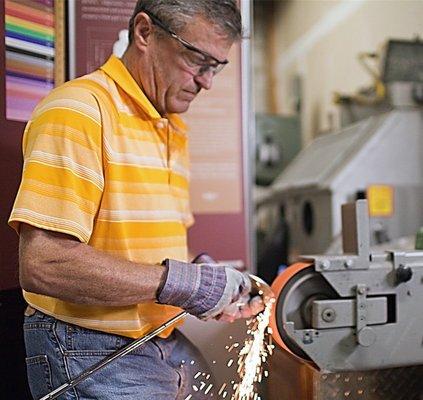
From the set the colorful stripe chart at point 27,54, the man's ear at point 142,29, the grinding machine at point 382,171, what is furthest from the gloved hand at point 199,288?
the grinding machine at point 382,171

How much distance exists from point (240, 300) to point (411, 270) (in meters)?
0.40

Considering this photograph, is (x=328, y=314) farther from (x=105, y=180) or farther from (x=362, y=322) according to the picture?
(x=105, y=180)

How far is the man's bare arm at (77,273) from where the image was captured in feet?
3.44

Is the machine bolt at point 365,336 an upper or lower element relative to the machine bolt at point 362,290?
lower

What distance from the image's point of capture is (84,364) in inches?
46.4

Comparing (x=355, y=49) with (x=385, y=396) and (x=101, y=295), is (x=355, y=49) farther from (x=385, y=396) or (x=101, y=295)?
(x=101, y=295)

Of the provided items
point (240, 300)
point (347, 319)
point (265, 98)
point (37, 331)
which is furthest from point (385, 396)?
point (265, 98)

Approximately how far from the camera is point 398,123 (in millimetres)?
2621

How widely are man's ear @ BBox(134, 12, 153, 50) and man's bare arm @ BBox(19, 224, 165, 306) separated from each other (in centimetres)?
47

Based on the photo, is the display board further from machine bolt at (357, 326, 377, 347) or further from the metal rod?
machine bolt at (357, 326, 377, 347)

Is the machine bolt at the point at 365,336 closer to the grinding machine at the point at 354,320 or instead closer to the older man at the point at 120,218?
the grinding machine at the point at 354,320

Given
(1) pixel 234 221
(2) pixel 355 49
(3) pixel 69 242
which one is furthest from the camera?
(2) pixel 355 49

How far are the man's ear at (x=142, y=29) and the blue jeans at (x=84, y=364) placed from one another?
24.4 inches

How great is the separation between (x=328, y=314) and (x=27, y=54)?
0.97 metres
